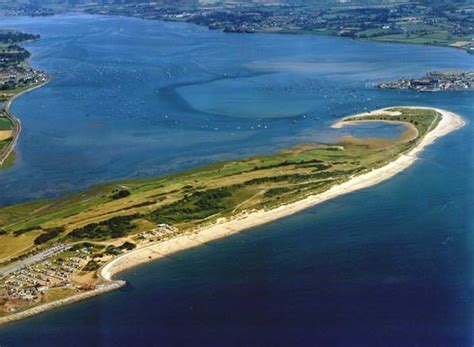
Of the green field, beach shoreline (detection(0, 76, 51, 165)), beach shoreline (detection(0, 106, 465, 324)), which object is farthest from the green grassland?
the green field

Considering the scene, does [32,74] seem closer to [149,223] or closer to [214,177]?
[214,177]

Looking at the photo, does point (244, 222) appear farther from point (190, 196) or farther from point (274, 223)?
point (190, 196)

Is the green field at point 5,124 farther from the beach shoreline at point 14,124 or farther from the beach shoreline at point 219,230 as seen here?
the beach shoreline at point 219,230

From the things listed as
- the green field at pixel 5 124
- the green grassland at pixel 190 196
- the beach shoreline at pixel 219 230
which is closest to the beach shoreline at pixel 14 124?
the green field at pixel 5 124

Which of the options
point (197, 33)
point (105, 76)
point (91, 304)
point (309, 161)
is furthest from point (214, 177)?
point (197, 33)

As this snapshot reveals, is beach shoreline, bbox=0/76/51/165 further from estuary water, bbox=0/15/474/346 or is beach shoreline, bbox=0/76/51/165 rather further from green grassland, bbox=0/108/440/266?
green grassland, bbox=0/108/440/266
